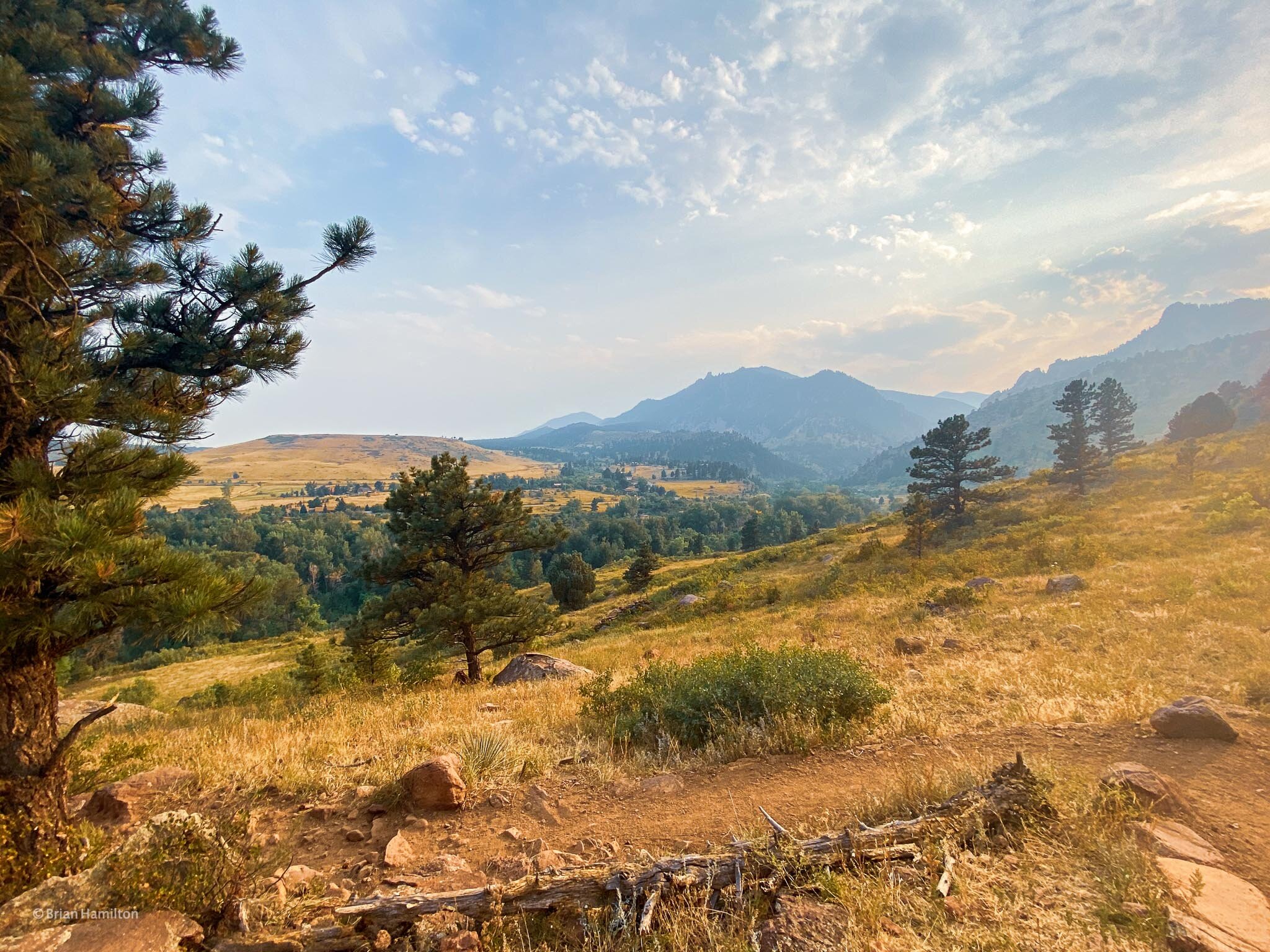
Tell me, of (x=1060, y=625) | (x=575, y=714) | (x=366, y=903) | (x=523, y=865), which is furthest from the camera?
(x=1060, y=625)

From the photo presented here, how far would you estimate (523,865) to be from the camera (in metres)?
4.05

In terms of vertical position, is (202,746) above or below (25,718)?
below

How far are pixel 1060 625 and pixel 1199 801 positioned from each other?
920 cm

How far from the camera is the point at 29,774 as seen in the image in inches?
146

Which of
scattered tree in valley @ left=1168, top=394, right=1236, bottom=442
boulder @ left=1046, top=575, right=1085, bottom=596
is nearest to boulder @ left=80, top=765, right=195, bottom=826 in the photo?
boulder @ left=1046, top=575, right=1085, bottom=596

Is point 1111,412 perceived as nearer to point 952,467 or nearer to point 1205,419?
point 1205,419

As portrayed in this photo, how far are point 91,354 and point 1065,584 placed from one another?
73.5 feet

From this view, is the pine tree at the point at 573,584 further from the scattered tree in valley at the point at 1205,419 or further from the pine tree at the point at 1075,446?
the scattered tree in valley at the point at 1205,419

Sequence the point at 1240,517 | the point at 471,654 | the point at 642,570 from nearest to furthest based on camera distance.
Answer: the point at 471,654 < the point at 1240,517 < the point at 642,570

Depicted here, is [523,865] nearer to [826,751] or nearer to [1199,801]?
[826,751]

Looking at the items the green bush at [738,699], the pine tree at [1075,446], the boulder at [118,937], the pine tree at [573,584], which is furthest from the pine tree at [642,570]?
the boulder at [118,937]

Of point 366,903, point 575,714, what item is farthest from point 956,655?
point 366,903

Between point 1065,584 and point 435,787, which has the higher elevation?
point 435,787

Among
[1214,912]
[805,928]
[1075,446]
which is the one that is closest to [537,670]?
[805,928]
